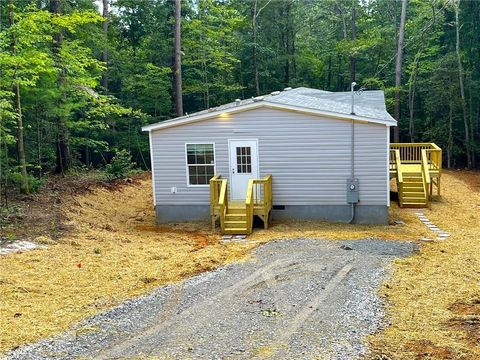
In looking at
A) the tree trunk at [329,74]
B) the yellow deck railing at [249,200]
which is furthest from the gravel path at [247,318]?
the tree trunk at [329,74]

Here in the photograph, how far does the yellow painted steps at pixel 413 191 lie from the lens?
14.6 meters

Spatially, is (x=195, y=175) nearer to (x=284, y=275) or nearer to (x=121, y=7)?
(x=284, y=275)

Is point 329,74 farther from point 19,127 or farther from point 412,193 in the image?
point 19,127

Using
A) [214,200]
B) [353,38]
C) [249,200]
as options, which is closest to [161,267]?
[249,200]

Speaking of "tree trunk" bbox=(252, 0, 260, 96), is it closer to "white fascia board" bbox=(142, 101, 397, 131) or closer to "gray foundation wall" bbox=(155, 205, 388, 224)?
"white fascia board" bbox=(142, 101, 397, 131)

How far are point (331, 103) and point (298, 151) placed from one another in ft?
9.50

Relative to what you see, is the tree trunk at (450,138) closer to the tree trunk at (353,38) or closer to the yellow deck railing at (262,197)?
the tree trunk at (353,38)

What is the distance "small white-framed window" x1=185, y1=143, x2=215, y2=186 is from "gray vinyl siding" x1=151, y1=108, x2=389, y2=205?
0.14 metres

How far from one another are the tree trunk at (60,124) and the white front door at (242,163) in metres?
6.35

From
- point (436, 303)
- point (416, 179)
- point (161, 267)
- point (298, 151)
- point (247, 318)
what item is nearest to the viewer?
point (247, 318)

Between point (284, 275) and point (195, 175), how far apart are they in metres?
5.87

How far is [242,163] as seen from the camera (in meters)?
12.7

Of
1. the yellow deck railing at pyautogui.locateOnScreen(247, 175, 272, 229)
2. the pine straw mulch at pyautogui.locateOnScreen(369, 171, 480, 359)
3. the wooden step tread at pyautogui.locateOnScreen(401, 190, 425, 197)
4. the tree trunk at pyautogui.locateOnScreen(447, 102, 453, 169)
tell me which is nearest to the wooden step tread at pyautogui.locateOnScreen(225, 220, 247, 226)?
the yellow deck railing at pyautogui.locateOnScreen(247, 175, 272, 229)

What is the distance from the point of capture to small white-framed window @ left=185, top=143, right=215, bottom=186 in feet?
42.0
